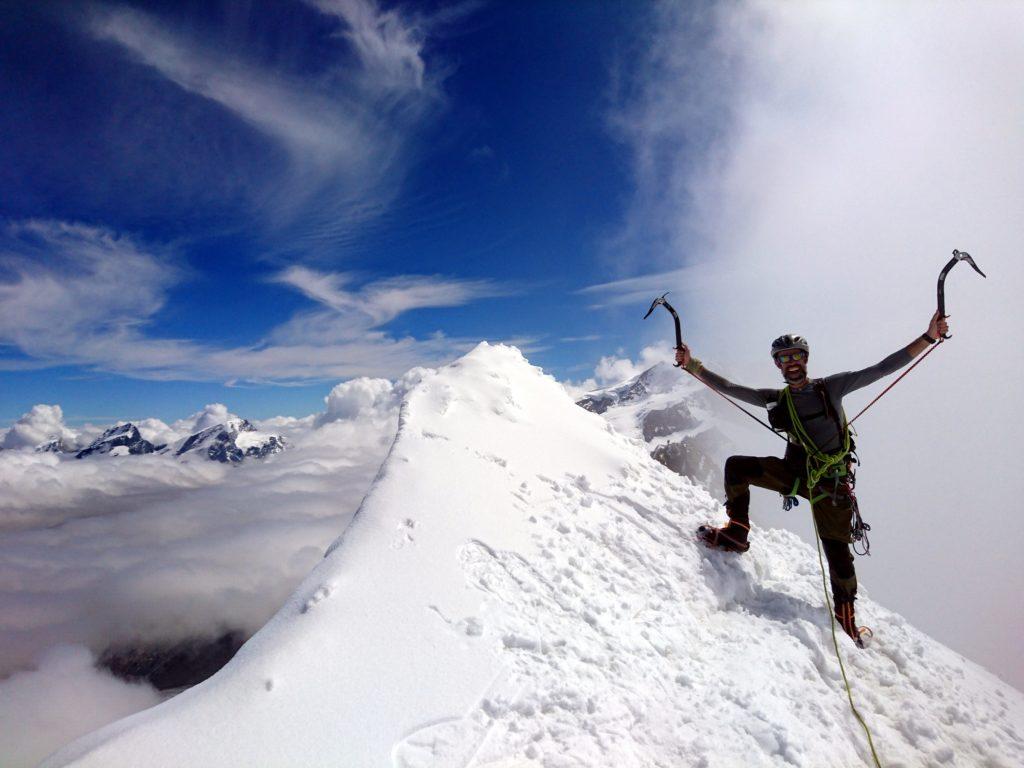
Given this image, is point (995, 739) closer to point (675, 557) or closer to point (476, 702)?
point (675, 557)

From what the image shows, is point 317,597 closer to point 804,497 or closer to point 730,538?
point 730,538

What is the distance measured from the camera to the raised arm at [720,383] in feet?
31.7

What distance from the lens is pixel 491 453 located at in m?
10.7

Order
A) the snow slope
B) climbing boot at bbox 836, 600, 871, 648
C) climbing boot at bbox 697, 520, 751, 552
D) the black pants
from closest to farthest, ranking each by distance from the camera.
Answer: the snow slope < climbing boot at bbox 836, 600, 871, 648 < the black pants < climbing boot at bbox 697, 520, 751, 552

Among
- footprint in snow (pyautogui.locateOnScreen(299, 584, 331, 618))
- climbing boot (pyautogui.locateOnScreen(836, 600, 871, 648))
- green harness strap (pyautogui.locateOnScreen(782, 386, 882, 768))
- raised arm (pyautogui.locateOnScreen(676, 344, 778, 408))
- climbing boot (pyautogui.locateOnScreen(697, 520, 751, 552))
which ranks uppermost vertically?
raised arm (pyautogui.locateOnScreen(676, 344, 778, 408))

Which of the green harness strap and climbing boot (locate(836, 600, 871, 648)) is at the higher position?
the green harness strap

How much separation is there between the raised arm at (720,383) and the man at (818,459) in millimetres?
82

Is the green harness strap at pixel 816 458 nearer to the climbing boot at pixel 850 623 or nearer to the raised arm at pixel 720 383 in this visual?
the climbing boot at pixel 850 623

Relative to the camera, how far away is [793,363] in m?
8.98

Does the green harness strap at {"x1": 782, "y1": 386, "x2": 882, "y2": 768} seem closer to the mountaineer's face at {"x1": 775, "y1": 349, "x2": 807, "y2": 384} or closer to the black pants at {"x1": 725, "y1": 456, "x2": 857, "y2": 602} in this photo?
the black pants at {"x1": 725, "y1": 456, "x2": 857, "y2": 602}

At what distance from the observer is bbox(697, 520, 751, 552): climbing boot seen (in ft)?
30.8

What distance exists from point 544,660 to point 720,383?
6.47 meters

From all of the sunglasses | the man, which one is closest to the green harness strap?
the man

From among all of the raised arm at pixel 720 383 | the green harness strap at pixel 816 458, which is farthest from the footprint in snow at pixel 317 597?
the green harness strap at pixel 816 458
